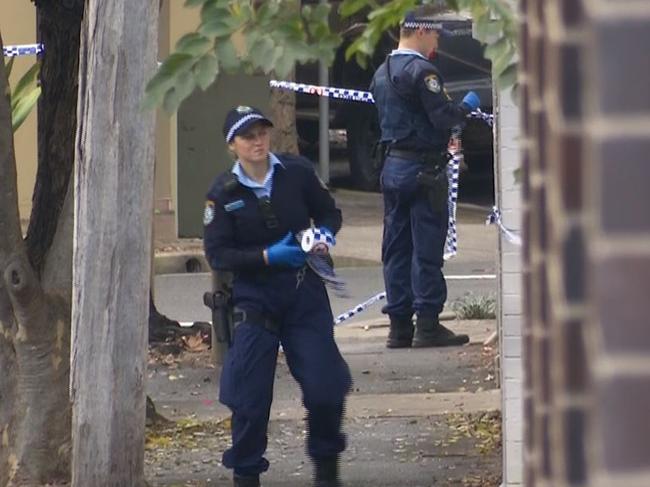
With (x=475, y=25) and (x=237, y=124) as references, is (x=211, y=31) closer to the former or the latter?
(x=475, y=25)

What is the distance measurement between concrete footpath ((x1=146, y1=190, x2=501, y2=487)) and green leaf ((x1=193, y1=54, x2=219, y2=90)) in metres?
3.04

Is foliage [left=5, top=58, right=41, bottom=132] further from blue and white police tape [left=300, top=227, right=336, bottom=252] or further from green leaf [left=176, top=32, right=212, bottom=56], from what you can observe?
green leaf [left=176, top=32, right=212, bottom=56]

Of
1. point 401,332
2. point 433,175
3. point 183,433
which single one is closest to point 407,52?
point 433,175

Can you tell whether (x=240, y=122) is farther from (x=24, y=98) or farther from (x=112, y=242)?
(x=24, y=98)

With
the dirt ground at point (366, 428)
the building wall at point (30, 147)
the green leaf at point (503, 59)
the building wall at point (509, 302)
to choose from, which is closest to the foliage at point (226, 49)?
the green leaf at point (503, 59)

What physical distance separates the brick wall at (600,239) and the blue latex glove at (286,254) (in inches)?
169

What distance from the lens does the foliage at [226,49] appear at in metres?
2.76

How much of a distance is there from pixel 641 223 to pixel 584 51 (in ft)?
0.47

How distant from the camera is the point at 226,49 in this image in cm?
277

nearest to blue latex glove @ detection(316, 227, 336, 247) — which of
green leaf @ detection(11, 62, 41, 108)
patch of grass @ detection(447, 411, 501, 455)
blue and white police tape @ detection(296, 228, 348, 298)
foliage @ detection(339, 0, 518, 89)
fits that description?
blue and white police tape @ detection(296, 228, 348, 298)

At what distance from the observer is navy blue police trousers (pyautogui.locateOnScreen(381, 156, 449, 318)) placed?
28.3 ft

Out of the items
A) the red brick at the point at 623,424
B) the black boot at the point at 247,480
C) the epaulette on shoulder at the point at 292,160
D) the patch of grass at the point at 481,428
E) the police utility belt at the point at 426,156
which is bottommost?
the patch of grass at the point at 481,428

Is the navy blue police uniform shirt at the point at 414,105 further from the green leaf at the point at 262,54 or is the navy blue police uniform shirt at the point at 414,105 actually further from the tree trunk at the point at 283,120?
the green leaf at the point at 262,54

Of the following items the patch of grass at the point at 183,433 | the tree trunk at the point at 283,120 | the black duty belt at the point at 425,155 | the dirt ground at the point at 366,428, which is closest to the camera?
the dirt ground at the point at 366,428
